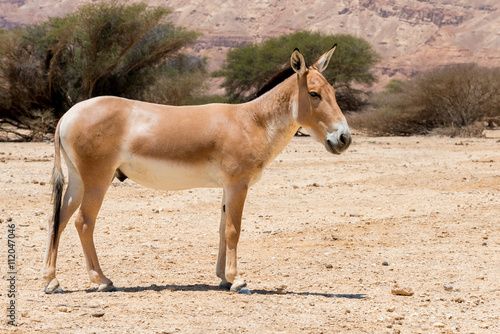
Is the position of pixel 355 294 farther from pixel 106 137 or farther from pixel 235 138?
pixel 106 137

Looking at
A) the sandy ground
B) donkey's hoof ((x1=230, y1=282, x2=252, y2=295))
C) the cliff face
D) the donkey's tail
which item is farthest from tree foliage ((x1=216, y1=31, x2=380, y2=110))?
the cliff face

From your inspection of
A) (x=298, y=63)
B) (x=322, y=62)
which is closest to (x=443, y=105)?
(x=322, y=62)

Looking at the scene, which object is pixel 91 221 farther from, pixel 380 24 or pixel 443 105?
pixel 380 24

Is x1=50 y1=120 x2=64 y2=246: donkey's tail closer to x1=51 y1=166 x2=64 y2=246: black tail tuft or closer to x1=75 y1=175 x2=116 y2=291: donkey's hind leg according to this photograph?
x1=51 y1=166 x2=64 y2=246: black tail tuft

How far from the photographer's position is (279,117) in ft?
20.7

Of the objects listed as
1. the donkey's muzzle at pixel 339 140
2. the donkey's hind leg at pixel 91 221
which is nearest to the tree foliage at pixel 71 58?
the donkey's hind leg at pixel 91 221

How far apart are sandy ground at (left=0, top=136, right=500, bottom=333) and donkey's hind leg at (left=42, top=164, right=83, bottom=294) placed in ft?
0.52

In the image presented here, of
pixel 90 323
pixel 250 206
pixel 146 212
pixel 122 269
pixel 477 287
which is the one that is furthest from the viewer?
pixel 250 206

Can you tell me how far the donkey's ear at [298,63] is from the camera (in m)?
5.98

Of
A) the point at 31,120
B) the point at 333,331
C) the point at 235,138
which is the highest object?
the point at 235,138

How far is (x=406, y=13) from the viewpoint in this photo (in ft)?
416

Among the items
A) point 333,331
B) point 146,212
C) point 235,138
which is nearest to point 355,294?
point 333,331

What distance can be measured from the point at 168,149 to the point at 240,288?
→ 1.49 m

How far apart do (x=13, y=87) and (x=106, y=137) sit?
2534 centimetres
